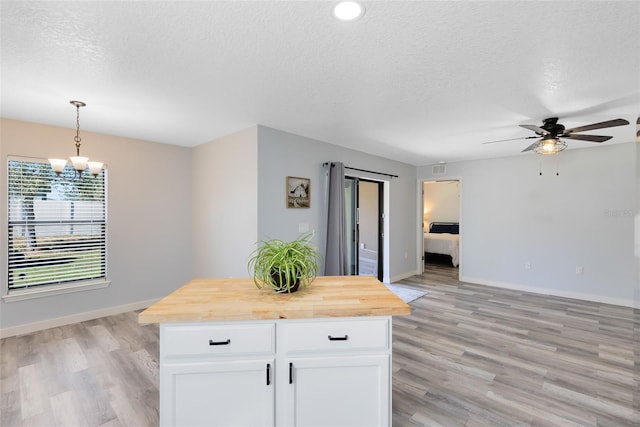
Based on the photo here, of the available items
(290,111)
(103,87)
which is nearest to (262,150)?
(290,111)

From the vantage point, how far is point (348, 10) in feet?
4.88

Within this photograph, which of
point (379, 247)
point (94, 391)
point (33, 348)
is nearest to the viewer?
point (94, 391)

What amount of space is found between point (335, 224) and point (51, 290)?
11.8ft

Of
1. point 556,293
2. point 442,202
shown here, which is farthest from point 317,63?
point 442,202

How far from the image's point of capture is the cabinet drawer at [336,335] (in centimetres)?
141

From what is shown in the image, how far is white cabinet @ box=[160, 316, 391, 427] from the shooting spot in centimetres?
136

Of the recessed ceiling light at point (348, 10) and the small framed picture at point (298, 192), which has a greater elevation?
the recessed ceiling light at point (348, 10)

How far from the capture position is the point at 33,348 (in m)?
2.92

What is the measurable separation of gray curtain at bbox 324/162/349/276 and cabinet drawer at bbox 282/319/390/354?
262 centimetres

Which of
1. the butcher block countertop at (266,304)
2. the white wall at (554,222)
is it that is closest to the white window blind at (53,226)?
the butcher block countertop at (266,304)

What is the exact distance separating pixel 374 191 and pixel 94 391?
4.99 metres

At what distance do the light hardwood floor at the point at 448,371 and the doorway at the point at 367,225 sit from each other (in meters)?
1.76

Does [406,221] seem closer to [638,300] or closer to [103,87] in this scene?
[638,300]

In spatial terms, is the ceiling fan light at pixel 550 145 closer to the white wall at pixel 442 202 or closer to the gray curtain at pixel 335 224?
the gray curtain at pixel 335 224
